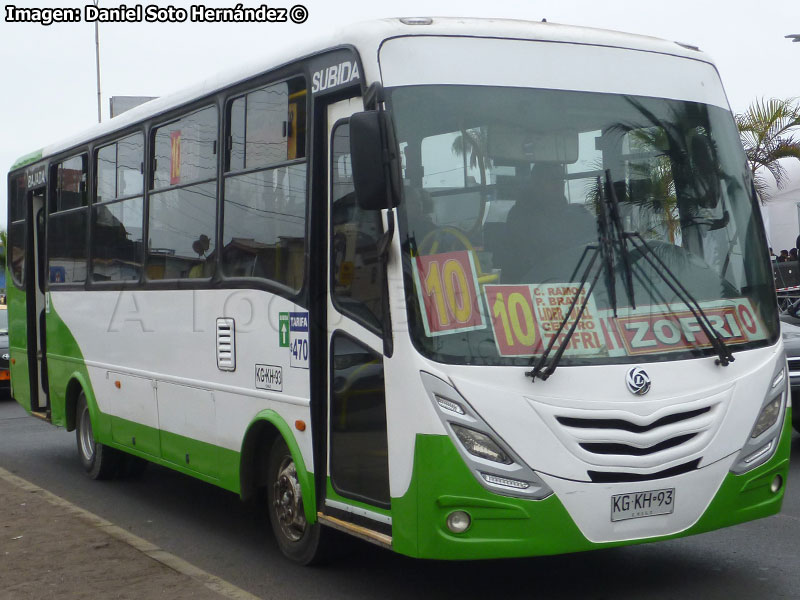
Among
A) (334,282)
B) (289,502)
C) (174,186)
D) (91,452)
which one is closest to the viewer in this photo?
(334,282)

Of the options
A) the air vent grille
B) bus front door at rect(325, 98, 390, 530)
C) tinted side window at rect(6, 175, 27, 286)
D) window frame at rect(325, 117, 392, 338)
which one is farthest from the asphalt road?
tinted side window at rect(6, 175, 27, 286)

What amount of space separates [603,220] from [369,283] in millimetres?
1251

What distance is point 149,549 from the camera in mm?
7660

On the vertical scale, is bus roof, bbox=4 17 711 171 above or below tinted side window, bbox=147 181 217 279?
above

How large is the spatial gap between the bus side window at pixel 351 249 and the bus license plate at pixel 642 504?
58.4 inches

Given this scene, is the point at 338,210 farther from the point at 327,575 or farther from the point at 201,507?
the point at 201,507

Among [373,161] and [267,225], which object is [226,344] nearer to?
[267,225]

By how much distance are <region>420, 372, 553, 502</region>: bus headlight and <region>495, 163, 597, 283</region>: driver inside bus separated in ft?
2.39

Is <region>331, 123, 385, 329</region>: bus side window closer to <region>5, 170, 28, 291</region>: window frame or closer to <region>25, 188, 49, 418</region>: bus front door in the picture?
<region>25, 188, 49, 418</region>: bus front door

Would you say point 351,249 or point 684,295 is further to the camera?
point 351,249

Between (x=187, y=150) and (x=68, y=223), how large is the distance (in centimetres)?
319

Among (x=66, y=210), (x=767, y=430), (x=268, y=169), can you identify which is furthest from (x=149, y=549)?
(x=66, y=210)

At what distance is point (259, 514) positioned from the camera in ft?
30.3

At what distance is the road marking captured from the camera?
21.8ft
